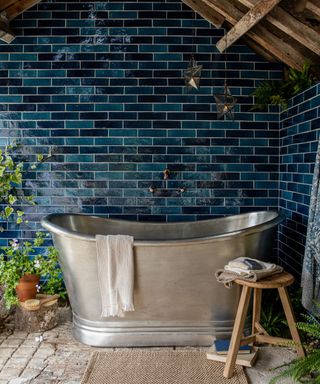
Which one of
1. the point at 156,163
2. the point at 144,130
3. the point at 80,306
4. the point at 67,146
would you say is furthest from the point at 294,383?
the point at 67,146

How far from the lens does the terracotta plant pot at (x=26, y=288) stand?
3.09 metres

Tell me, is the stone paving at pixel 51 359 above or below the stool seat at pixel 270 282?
below

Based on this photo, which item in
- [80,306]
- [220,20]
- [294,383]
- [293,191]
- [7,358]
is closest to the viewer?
[294,383]

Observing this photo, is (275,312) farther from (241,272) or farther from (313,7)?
A: (313,7)

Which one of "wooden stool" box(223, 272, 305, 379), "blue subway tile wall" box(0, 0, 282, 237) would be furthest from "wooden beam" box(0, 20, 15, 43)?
"wooden stool" box(223, 272, 305, 379)

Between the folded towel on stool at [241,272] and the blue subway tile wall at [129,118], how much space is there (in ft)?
4.47

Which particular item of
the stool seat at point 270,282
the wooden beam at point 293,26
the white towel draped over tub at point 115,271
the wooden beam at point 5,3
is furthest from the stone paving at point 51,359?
the wooden beam at point 5,3

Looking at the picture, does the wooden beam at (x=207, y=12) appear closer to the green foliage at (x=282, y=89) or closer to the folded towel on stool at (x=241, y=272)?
the green foliage at (x=282, y=89)

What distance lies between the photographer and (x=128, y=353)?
2.65 metres

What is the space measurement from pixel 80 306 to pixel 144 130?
1.74m

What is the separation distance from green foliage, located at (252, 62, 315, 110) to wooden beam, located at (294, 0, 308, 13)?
0.57 m

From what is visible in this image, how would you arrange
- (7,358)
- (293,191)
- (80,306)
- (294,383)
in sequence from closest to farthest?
(294,383) < (7,358) < (80,306) < (293,191)

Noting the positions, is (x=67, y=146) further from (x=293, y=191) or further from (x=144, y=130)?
(x=293, y=191)

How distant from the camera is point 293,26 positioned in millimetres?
2881
